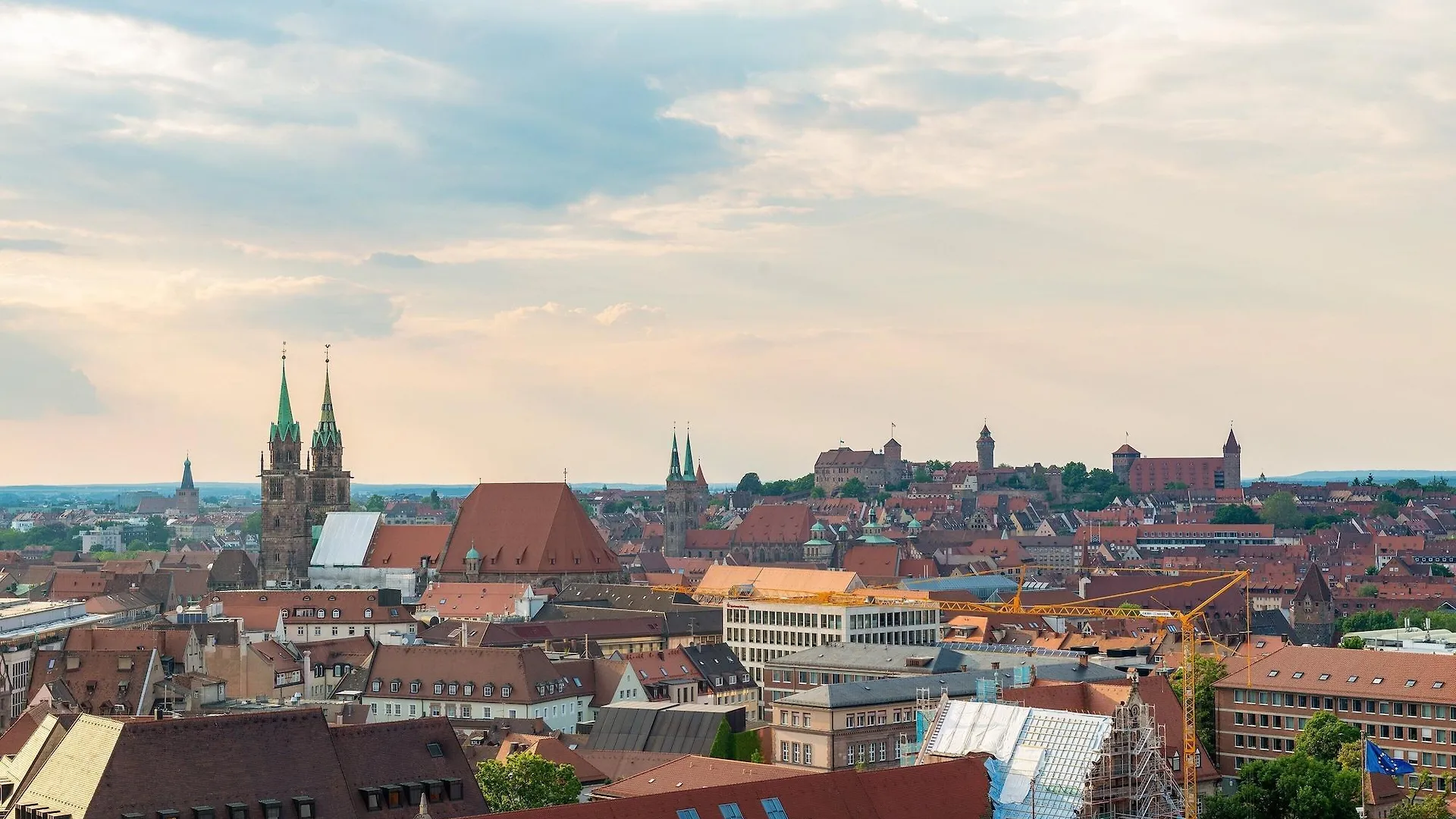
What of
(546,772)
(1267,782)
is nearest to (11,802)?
(546,772)

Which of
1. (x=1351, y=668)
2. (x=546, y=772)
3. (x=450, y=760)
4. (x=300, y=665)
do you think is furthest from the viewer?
(x=300, y=665)

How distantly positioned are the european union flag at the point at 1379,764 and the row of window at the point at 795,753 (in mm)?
24380

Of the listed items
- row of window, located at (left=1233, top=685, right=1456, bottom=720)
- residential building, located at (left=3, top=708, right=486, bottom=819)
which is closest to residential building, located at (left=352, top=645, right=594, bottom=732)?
row of window, located at (left=1233, top=685, right=1456, bottom=720)

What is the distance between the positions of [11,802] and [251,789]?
771 centimetres

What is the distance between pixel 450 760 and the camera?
7175 centimetres

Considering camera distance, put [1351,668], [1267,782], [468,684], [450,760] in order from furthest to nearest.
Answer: [468,684] → [1351,668] → [1267,782] → [450,760]

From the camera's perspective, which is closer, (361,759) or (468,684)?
(361,759)

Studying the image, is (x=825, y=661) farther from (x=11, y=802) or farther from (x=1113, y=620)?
(x=11, y=802)

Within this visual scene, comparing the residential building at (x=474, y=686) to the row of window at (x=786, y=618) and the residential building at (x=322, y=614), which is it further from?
the residential building at (x=322, y=614)

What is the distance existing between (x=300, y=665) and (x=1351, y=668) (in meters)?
65.0

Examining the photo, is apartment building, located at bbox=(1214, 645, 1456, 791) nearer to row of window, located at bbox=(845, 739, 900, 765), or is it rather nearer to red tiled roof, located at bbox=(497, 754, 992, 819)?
row of window, located at bbox=(845, 739, 900, 765)

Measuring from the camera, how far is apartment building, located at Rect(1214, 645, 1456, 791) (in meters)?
108

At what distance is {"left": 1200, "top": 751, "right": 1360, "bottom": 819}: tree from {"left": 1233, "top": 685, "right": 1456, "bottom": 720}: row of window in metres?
15.0

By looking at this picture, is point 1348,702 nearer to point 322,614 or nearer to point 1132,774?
point 1132,774
